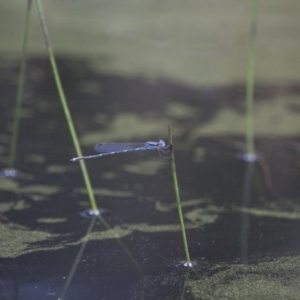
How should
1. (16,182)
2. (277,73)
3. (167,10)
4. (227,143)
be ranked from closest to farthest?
(16,182)
(227,143)
(277,73)
(167,10)

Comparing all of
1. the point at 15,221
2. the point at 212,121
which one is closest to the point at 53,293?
the point at 15,221

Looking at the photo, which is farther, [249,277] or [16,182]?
[16,182]

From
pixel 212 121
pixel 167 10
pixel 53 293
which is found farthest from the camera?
pixel 167 10

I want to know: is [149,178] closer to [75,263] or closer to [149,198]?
[149,198]

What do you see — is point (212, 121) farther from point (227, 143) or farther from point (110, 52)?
point (110, 52)
